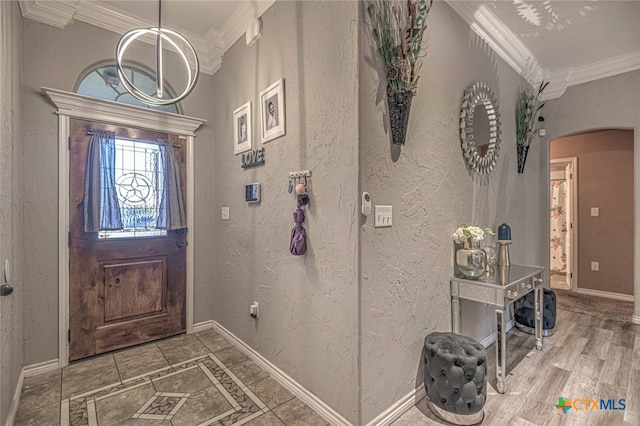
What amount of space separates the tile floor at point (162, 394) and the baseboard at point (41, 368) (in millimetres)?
57

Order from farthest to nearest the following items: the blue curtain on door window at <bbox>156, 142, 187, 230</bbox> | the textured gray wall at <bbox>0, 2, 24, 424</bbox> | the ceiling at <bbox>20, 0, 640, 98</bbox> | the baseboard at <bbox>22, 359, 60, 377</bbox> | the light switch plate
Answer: the blue curtain on door window at <bbox>156, 142, 187, 230</bbox> → the ceiling at <bbox>20, 0, 640, 98</bbox> → the baseboard at <bbox>22, 359, 60, 377</bbox> → the light switch plate → the textured gray wall at <bbox>0, 2, 24, 424</bbox>

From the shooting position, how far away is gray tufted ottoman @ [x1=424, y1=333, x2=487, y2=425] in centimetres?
172

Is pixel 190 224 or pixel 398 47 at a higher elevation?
pixel 398 47

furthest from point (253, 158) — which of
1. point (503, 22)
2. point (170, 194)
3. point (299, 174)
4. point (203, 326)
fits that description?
point (503, 22)

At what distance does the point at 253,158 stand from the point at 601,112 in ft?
13.3

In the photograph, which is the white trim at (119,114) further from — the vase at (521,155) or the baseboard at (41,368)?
the vase at (521,155)

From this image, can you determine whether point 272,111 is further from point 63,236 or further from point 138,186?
point 63,236

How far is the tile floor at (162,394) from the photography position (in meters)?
1.86

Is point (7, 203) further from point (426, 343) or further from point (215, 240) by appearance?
point (426, 343)

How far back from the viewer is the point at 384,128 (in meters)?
1.76

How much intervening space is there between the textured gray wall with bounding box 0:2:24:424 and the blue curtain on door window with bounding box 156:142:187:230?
1.00 metres

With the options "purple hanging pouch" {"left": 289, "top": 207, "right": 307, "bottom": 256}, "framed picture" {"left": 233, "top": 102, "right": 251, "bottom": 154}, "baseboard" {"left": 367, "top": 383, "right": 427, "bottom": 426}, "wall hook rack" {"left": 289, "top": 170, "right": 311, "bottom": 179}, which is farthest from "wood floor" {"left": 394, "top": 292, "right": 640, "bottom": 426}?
"framed picture" {"left": 233, "top": 102, "right": 251, "bottom": 154}

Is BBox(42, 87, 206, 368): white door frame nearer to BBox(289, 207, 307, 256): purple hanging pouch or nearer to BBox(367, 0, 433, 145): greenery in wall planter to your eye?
BBox(289, 207, 307, 256): purple hanging pouch

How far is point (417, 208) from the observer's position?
199cm
